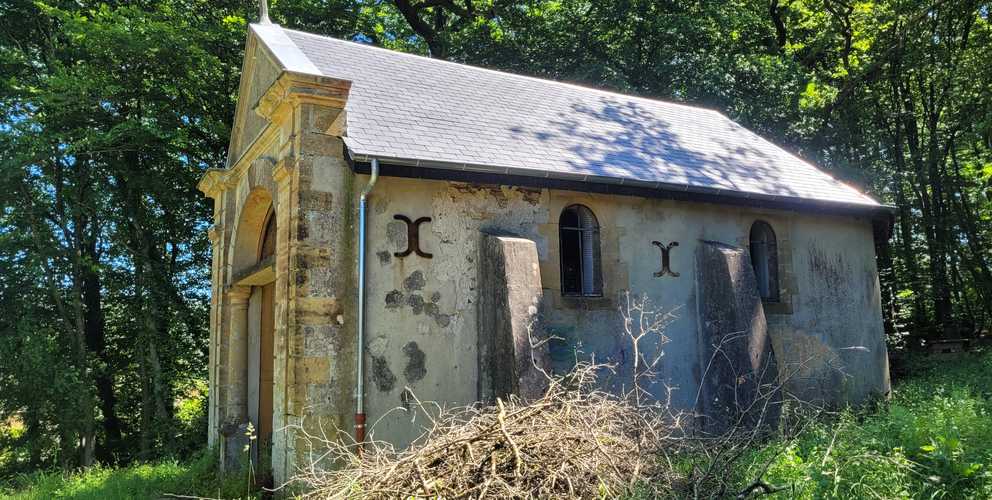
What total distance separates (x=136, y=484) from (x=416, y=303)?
5.62m

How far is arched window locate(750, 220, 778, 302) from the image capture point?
11781mm

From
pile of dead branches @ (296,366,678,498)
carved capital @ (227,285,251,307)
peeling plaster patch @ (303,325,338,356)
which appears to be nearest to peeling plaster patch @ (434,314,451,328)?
peeling plaster patch @ (303,325,338,356)

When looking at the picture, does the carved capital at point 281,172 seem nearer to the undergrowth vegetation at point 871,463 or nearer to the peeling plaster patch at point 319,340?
the peeling plaster patch at point 319,340

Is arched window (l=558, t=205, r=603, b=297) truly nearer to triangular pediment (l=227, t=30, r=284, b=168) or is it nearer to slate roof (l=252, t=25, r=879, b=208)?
slate roof (l=252, t=25, r=879, b=208)

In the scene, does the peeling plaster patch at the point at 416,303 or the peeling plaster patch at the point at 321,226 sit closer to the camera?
the peeling plaster patch at the point at 321,226

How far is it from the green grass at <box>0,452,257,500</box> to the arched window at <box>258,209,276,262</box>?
10.4 feet

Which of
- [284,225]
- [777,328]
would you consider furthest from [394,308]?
[777,328]

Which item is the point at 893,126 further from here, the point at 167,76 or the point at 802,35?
the point at 167,76

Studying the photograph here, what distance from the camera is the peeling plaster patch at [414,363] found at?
851 cm

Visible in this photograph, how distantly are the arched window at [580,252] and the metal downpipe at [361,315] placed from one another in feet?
9.23

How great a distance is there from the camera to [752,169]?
12.3m

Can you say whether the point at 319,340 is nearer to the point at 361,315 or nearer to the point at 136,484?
the point at 361,315

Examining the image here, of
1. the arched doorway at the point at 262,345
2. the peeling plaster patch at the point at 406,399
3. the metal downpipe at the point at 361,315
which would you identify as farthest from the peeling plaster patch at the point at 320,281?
the arched doorway at the point at 262,345

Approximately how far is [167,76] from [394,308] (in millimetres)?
11612
